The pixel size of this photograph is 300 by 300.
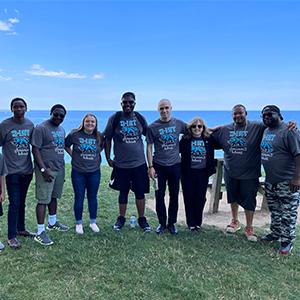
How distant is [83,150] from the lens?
16.0 feet

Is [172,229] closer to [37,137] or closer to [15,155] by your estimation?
[37,137]

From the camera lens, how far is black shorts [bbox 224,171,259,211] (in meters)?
4.88

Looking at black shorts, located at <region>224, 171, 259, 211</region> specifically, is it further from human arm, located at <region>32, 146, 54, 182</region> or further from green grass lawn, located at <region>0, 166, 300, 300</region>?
human arm, located at <region>32, 146, 54, 182</region>

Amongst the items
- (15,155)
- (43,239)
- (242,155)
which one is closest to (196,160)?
(242,155)

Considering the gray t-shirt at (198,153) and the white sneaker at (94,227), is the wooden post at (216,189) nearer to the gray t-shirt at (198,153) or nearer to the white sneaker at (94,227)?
the gray t-shirt at (198,153)

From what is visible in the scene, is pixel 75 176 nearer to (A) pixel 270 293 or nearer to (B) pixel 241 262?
(B) pixel 241 262

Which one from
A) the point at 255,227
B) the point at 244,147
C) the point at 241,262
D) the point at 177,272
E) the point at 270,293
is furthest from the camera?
the point at 255,227

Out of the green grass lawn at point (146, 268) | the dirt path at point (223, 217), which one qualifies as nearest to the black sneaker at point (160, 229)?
the green grass lawn at point (146, 268)

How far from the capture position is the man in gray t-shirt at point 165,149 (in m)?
4.89

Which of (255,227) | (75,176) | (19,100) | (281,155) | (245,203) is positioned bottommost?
(255,227)

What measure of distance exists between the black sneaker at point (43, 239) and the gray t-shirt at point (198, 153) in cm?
211

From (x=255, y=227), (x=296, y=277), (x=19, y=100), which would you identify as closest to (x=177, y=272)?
(x=296, y=277)

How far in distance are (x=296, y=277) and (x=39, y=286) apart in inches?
102

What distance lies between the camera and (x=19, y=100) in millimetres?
4387
